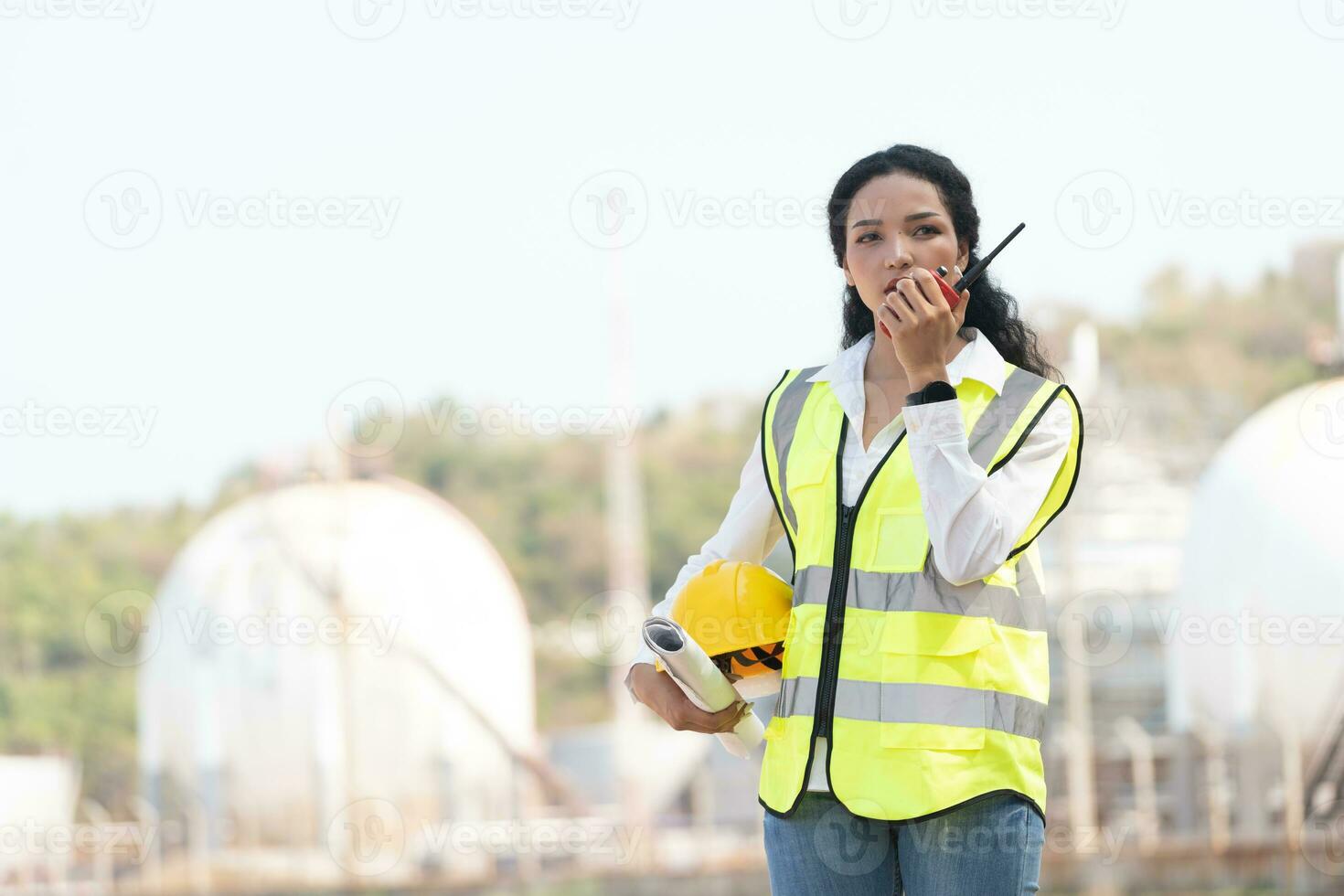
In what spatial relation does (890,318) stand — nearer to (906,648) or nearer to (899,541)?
(899,541)

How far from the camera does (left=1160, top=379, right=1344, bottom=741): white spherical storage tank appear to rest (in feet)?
44.1

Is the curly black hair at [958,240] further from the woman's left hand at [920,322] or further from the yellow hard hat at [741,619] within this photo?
the yellow hard hat at [741,619]

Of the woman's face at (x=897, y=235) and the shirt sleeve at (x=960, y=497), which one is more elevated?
the woman's face at (x=897, y=235)

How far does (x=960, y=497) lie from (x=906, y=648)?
20cm

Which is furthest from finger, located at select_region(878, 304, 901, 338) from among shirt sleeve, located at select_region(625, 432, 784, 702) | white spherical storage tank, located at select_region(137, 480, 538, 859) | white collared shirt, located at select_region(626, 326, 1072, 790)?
white spherical storage tank, located at select_region(137, 480, 538, 859)

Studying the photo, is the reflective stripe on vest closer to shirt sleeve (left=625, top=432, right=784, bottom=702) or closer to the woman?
the woman

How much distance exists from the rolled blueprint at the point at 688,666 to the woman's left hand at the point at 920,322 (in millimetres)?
451

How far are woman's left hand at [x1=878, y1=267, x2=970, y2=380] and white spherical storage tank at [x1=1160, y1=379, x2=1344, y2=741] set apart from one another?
1167cm

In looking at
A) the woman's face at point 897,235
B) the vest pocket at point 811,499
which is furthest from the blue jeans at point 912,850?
the woman's face at point 897,235

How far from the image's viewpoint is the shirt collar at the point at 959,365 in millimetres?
2070

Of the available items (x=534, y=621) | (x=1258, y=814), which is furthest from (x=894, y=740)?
(x=534, y=621)

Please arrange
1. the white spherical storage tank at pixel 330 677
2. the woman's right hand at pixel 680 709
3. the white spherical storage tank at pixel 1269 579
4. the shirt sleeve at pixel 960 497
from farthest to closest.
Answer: the white spherical storage tank at pixel 330 677
the white spherical storage tank at pixel 1269 579
the woman's right hand at pixel 680 709
the shirt sleeve at pixel 960 497

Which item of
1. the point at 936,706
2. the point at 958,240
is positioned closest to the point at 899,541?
the point at 936,706

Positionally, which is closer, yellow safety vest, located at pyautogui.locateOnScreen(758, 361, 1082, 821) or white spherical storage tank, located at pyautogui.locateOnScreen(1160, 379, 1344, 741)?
yellow safety vest, located at pyautogui.locateOnScreen(758, 361, 1082, 821)
